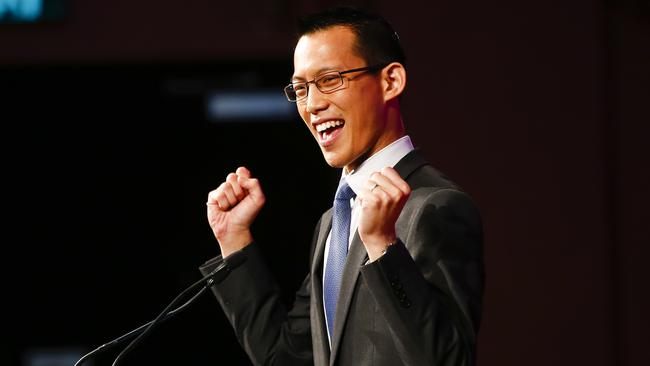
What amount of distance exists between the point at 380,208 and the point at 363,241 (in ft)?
0.21

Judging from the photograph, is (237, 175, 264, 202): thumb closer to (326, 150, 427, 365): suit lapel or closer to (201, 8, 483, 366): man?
(201, 8, 483, 366): man

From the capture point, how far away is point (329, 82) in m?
1.48

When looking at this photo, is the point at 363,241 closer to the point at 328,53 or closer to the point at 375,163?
the point at 375,163

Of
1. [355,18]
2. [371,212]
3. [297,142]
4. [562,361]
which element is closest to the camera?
[371,212]

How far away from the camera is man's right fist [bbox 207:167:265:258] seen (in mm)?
1631

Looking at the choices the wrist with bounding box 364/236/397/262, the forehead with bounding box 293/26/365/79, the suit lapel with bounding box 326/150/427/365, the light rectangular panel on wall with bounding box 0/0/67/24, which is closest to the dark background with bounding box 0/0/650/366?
the light rectangular panel on wall with bounding box 0/0/67/24

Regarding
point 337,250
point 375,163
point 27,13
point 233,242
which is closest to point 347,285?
point 337,250

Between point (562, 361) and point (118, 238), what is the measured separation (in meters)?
1.99

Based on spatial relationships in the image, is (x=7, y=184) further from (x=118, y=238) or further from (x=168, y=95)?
(x=168, y=95)

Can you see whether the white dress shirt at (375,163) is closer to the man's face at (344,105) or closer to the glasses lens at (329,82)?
the man's face at (344,105)

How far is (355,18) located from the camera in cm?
152

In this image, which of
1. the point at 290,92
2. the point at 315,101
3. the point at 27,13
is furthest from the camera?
the point at 27,13

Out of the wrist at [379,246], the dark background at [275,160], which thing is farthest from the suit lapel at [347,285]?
the dark background at [275,160]

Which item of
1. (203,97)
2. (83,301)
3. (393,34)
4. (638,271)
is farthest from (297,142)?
(393,34)
